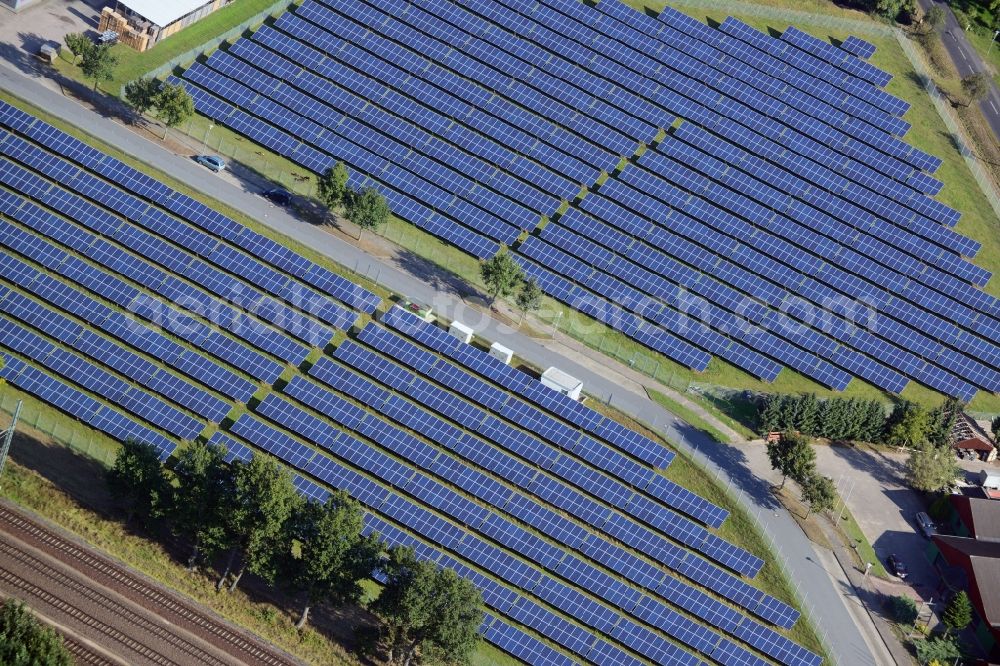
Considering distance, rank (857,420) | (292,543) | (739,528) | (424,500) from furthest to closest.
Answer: (857,420)
(739,528)
(424,500)
(292,543)

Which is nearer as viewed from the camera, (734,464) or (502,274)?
(734,464)

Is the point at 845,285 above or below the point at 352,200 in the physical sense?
above

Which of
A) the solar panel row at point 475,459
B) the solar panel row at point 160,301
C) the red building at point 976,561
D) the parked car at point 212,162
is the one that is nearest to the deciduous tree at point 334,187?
the parked car at point 212,162

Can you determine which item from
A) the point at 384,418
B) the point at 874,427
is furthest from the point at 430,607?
the point at 874,427

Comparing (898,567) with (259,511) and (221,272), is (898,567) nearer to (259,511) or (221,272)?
(259,511)

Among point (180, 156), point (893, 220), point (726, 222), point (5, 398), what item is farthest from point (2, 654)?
point (893, 220)

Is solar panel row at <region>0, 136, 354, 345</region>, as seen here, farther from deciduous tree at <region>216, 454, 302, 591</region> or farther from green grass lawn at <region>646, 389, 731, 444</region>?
green grass lawn at <region>646, 389, 731, 444</region>

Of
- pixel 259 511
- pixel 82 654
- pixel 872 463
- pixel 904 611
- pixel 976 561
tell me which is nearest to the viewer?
pixel 82 654
